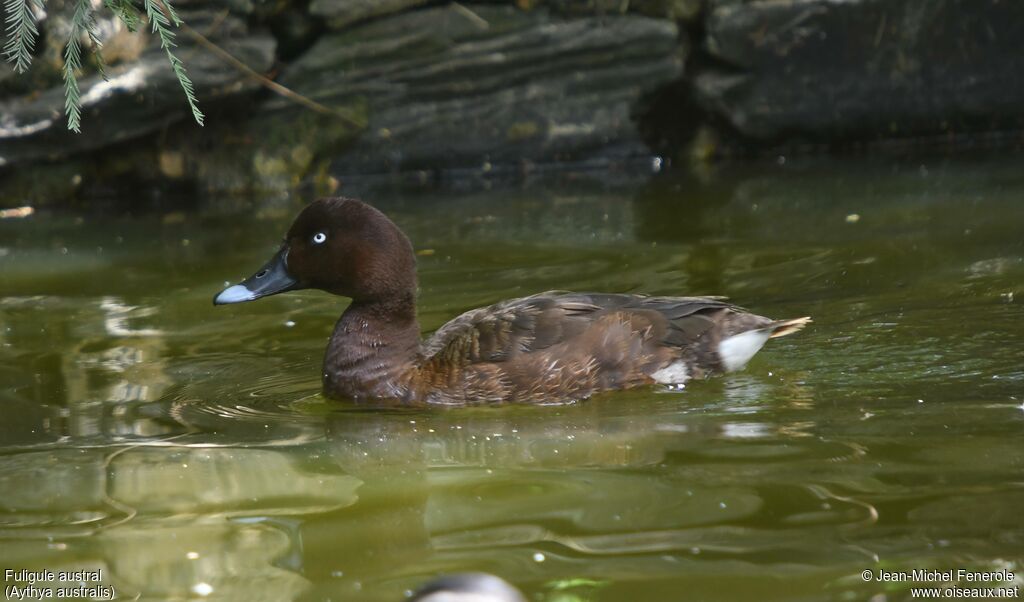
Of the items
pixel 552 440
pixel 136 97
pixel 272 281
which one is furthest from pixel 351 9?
pixel 552 440

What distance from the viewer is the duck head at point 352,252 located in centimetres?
625

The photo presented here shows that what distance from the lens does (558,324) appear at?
6.00 meters

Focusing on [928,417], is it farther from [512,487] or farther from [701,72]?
[701,72]

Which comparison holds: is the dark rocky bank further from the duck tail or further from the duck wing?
the duck tail

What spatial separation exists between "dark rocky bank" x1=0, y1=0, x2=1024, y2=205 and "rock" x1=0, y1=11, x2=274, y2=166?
0.07ft

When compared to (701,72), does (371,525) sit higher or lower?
lower

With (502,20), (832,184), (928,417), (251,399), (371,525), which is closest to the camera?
(371,525)

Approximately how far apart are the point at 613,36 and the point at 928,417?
27.1 feet

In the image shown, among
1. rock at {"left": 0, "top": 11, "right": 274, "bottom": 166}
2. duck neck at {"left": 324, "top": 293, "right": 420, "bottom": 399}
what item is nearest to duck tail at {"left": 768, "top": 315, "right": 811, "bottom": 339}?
duck neck at {"left": 324, "top": 293, "right": 420, "bottom": 399}

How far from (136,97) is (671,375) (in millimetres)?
7499

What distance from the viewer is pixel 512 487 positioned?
14.7ft

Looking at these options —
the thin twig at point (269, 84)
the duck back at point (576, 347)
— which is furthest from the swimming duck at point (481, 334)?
the thin twig at point (269, 84)

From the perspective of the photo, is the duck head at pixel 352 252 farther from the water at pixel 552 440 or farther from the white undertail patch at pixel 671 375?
the white undertail patch at pixel 671 375

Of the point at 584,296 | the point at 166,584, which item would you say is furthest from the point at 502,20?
the point at 166,584
